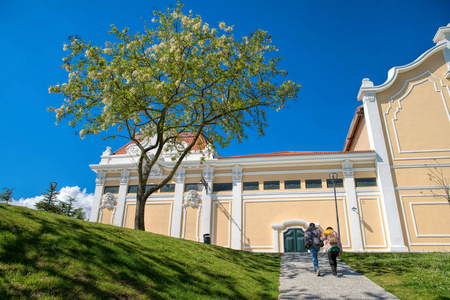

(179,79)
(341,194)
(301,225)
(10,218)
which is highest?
(179,79)

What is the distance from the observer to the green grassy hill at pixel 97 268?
520 centimetres

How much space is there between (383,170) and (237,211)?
1198cm

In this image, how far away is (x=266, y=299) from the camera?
25.2 ft

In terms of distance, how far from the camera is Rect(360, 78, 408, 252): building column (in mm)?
21172

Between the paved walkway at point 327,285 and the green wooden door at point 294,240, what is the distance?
1049cm

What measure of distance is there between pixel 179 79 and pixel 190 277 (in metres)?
9.16

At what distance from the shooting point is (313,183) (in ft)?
79.2

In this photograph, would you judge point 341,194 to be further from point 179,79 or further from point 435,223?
point 179,79

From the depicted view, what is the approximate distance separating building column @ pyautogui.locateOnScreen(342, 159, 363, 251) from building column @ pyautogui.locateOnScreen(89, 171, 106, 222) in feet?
70.4

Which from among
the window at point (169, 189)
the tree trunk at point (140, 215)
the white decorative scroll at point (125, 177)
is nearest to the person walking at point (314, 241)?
the tree trunk at point (140, 215)

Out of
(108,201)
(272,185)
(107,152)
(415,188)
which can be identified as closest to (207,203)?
(272,185)

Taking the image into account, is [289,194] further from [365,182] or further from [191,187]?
[191,187]

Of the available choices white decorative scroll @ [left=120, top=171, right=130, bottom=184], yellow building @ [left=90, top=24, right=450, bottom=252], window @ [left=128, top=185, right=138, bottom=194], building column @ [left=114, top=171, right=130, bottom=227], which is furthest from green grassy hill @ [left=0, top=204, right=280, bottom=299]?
white decorative scroll @ [left=120, top=171, right=130, bottom=184]

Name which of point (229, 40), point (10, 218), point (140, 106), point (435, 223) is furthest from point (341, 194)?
point (10, 218)
